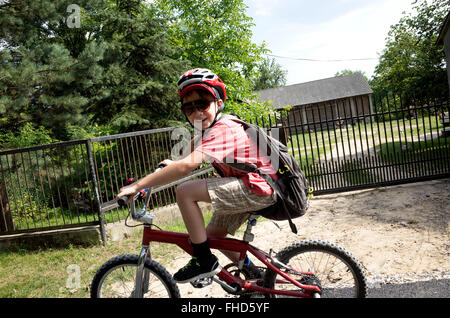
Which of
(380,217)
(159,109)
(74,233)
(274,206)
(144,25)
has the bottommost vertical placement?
(380,217)

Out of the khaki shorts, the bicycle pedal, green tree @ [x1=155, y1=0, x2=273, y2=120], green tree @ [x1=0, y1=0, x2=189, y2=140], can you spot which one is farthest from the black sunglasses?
green tree @ [x1=155, y1=0, x2=273, y2=120]

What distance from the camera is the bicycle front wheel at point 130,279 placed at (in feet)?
7.85

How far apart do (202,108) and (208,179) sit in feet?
1.83

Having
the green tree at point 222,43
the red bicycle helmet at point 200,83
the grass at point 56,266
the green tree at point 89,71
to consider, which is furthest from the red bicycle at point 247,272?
the green tree at point 222,43

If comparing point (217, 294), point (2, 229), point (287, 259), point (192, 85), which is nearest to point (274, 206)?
point (287, 259)

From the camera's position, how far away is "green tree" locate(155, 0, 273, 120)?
36.5ft

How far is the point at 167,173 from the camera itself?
2.17 metres

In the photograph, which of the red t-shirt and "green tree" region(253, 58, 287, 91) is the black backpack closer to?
the red t-shirt

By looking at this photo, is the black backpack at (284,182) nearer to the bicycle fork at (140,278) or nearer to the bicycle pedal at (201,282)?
the bicycle pedal at (201,282)

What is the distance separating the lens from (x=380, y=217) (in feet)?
17.8

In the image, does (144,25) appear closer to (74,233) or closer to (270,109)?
(270,109)

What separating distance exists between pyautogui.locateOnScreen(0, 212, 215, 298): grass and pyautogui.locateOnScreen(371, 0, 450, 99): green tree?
7.77 metres

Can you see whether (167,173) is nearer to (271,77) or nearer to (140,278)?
(140,278)

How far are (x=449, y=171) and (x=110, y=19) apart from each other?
33.7 feet
